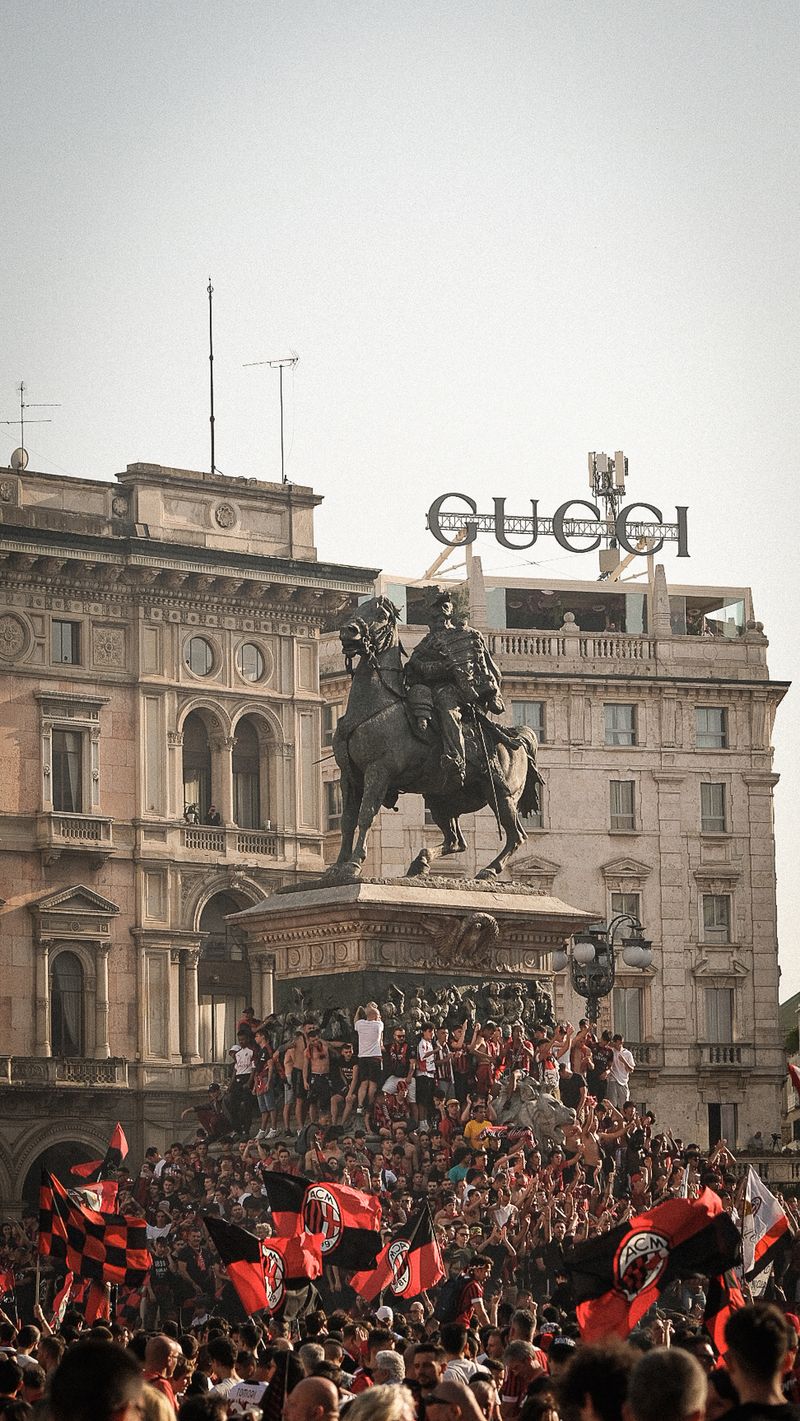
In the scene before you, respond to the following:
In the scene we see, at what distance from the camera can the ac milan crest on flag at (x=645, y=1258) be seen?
2114 cm

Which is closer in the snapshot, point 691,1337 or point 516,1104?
point 691,1337

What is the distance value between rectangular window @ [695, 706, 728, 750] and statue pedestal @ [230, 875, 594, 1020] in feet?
177

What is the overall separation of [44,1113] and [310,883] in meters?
34.9

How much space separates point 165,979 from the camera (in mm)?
75812

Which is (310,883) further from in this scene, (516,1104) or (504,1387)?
(504,1387)

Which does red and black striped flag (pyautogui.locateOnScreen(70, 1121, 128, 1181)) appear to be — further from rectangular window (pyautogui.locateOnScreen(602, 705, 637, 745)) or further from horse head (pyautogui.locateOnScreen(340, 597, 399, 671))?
rectangular window (pyautogui.locateOnScreen(602, 705, 637, 745))

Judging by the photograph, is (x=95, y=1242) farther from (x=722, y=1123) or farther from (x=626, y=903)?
(x=626, y=903)

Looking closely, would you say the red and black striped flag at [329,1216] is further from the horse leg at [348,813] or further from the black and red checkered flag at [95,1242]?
the horse leg at [348,813]

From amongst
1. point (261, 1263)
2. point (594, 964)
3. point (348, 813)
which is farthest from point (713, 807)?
point (261, 1263)

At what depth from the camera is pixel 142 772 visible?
76.9 metres

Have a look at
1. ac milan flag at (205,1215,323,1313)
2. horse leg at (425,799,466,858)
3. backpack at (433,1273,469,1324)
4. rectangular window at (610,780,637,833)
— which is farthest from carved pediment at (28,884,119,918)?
ac milan flag at (205,1215,323,1313)

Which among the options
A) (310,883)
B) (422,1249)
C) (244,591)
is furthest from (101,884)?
(422,1249)

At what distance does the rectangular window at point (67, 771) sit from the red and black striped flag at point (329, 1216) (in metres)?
49.9

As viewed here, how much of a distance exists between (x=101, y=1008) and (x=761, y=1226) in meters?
46.7
